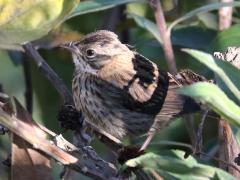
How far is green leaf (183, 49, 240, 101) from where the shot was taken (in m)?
1.75

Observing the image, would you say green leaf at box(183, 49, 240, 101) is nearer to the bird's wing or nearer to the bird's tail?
the bird's tail

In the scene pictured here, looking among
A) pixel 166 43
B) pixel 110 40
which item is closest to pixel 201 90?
pixel 166 43

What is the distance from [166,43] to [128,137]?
2.50ft

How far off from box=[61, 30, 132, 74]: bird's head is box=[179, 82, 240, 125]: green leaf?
2.22 metres

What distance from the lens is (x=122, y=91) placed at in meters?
4.10

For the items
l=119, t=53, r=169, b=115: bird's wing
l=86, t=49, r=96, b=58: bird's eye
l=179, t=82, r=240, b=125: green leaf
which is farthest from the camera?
l=86, t=49, r=96, b=58: bird's eye

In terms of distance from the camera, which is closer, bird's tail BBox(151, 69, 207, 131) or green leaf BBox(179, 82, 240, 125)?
green leaf BBox(179, 82, 240, 125)

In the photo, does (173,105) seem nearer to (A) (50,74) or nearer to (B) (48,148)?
(A) (50,74)

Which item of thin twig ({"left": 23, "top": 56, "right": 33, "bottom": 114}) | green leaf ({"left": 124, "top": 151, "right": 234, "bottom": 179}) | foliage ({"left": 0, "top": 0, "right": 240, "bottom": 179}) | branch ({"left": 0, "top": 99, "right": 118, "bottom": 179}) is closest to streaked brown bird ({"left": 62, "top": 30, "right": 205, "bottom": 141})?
foliage ({"left": 0, "top": 0, "right": 240, "bottom": 179})

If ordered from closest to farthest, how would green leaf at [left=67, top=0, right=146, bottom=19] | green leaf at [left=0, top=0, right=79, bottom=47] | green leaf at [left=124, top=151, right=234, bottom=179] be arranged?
green leaf at [left=124, top=151, right=234, bottom=179] → green leaf at [left=0, top=0, right=79, bottom=47] → green leaf at [left=67, top=0, right=146, bottom=19]

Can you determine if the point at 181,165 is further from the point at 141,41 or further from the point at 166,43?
the point at 141,41

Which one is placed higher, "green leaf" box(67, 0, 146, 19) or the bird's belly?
"green leaf" box(67, 0, 146, 19)

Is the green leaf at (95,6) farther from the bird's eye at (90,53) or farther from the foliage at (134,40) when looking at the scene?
the bird's eye at (90,53)

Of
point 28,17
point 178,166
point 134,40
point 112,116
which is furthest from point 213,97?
point 134,40
